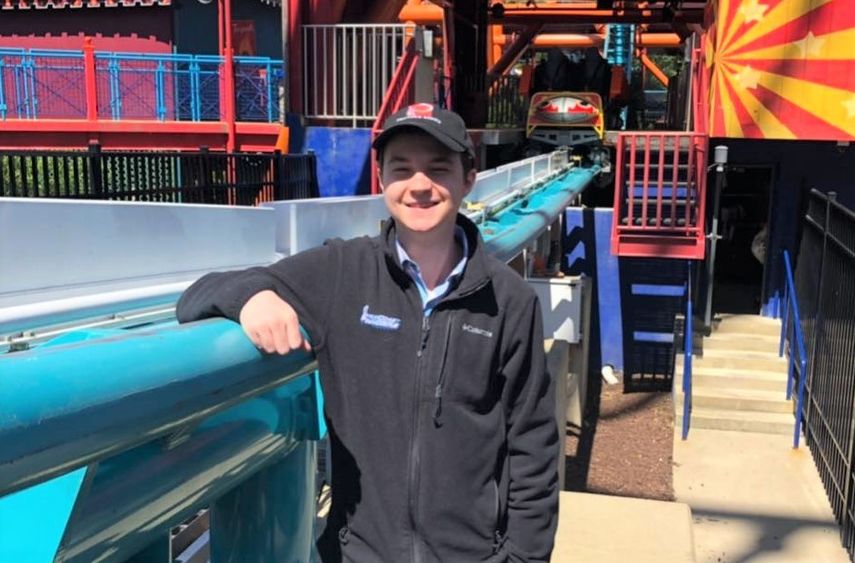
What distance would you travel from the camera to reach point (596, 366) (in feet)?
49.1

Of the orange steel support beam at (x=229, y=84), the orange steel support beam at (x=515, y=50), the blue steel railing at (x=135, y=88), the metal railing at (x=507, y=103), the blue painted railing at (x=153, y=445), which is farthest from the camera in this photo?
the orange steel support beam at (x=515, y=50)

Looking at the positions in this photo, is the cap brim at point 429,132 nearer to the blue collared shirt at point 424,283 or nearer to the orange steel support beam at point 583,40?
the blue collared shirt at point 424,283

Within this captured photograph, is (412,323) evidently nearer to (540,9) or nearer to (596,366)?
(596,366)

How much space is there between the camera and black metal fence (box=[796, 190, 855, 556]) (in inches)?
322

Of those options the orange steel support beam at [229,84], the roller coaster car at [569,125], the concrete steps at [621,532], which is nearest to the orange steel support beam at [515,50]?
the roller coaster car at [569,125]

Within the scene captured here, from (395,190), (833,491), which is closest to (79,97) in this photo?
(833,491)

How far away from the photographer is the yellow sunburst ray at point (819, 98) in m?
9.71

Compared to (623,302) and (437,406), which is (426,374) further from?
(623,302)

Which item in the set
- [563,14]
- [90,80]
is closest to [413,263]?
[90,80]

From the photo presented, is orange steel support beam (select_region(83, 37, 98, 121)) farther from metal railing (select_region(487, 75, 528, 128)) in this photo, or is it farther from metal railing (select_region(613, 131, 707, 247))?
metal railing (select_region(487, 75, 528, 128))

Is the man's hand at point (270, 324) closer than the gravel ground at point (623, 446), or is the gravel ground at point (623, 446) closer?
the man's hand at point (270, 324)

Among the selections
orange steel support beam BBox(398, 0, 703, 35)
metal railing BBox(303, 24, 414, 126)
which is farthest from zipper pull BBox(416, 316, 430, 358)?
orange steel support beam BBox(398, 0, 703, 35)

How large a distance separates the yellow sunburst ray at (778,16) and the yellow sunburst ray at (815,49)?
0.18 metres

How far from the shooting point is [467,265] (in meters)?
1.79
